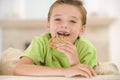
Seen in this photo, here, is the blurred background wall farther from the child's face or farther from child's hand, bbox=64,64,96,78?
child's hand, bbox=64,64,96,78

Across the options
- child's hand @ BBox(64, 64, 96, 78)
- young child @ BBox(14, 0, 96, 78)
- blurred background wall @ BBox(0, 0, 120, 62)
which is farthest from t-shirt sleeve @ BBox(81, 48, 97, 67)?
blurred background wall @ BBox(0, 0, 120, 62)

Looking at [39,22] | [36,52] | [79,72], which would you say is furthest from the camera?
[39,22]

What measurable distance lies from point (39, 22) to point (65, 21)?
1.70 m

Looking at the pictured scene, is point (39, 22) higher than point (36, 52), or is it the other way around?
point (36, 52)

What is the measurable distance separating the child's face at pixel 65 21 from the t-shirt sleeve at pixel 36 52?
4cm

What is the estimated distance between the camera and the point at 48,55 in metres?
0.62

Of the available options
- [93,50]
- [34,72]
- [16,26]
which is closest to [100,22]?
[16,26]

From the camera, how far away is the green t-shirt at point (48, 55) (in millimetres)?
605

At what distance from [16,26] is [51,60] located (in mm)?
1789

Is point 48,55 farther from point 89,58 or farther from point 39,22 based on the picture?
point 39,22

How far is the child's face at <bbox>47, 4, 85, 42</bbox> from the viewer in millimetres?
606

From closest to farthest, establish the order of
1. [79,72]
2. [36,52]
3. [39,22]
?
1. [79,72]
2. [36,52]
3. [39,22]

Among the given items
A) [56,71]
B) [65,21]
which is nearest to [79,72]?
[56,71]

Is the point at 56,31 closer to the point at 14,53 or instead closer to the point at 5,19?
the point at 14,53
